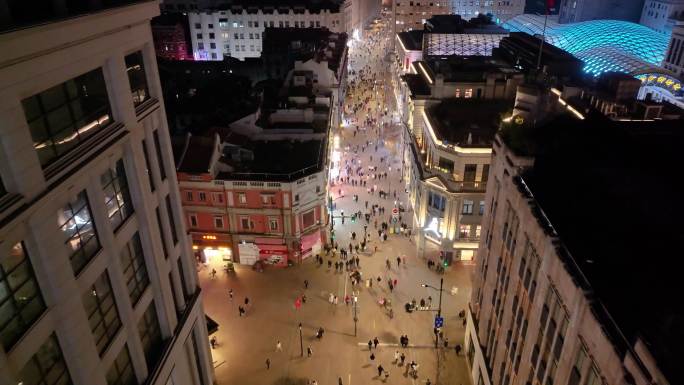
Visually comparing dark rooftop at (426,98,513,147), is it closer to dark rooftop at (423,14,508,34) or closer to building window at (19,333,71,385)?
building window at (19,333,71,385)

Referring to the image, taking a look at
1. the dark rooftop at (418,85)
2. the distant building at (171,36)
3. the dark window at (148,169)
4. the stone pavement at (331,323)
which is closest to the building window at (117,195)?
the dark window at (148,169)

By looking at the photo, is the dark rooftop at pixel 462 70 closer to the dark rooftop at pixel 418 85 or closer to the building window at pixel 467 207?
the dark rooftop at pixel 418 85

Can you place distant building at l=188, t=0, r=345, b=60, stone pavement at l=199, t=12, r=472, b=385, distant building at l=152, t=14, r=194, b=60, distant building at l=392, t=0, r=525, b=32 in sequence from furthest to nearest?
distant building at l=392, t=0, r=525, b=32 < distant building at l=188, t=0, r=345, b=60 < distant building at l=152, t=14, r=194, b=60 < stone pavement at l=199, t=12, r=472, b=385

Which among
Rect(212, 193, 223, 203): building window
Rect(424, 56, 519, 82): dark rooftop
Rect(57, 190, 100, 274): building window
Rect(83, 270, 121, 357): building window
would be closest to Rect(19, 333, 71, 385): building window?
Rect(83, 270, 121, 357): building window

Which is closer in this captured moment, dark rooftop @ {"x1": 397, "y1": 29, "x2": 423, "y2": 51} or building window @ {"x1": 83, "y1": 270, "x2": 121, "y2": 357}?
building window @ {"x1": 83, "y1": 270, "x2": 121, "y2": 357}

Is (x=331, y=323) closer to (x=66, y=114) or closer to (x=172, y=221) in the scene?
(x=172, y=221)

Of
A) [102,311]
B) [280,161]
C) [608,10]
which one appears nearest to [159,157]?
[102,311]

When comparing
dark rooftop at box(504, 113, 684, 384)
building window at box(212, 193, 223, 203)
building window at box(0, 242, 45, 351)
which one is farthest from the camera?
building window at box(212, 193, 223, 203)
